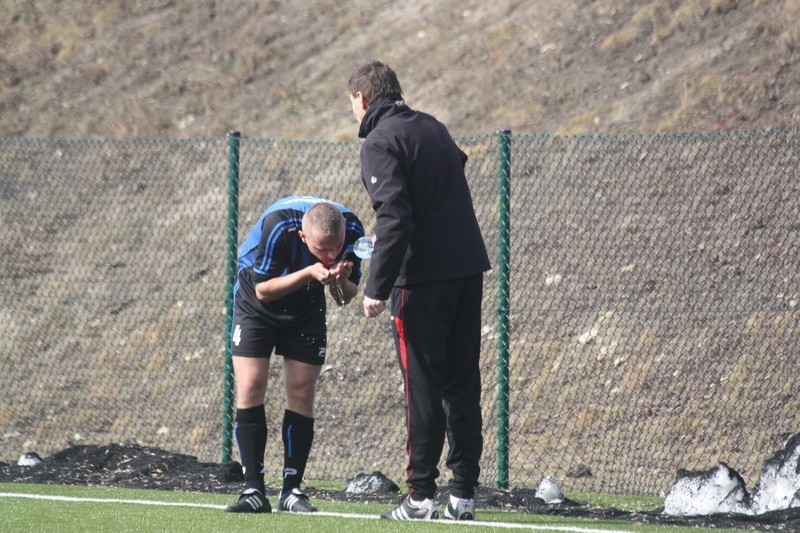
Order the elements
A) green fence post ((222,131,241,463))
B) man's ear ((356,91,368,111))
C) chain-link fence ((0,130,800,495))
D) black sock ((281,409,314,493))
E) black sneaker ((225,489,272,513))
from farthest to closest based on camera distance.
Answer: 1. chain-link fence ((0,130,800,495))
2. green fence post ((222,131,241,463))
3. black sock ((281,409,314,493))
4. black sneaker ((225,489,272,513))
5. man's ear ((356,91,368,111))

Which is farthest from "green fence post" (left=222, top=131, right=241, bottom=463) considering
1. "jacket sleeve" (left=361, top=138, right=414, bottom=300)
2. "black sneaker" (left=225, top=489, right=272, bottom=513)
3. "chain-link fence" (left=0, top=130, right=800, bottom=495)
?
A: "jacket sleeve" (left=361, top=138, right=414, bottom=300)

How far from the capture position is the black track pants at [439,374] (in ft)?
17.2

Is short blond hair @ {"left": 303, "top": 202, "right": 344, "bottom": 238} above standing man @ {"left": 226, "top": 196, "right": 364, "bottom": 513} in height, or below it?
above

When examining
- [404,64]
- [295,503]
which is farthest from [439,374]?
[404,64]

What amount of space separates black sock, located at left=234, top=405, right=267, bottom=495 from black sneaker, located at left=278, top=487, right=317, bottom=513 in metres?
0.16

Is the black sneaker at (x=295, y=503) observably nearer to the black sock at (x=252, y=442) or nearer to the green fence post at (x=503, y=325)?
the black sock at (x=252, y=442)

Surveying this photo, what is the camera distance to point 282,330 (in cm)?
584

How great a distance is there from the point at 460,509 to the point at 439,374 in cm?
75

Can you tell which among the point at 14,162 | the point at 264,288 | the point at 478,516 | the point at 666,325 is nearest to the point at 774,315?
the point at 666,325

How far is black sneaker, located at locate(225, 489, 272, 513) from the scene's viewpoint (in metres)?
5.63

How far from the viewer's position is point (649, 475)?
8.50m

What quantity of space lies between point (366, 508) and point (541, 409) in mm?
3731

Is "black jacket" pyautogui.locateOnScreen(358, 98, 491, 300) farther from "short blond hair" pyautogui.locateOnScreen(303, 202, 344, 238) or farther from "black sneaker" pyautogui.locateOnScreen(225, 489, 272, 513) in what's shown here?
"black sneaker" pyautogui.locateOnScreen(225, 489, 272, 513)

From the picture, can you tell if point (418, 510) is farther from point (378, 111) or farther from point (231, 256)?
point (231, 256)
